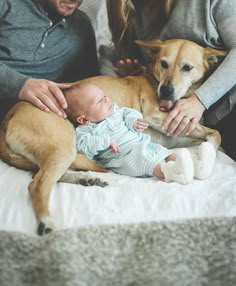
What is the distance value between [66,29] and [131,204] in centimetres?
109

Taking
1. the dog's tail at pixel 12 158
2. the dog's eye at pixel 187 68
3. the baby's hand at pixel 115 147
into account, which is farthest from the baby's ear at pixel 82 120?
the dog's eye at pixel 187 68

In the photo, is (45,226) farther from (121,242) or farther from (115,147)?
(115,147)

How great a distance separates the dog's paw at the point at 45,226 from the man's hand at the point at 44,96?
50 cm

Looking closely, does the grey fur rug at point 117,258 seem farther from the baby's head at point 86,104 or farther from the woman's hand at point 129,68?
the woman's hand at point 129,68

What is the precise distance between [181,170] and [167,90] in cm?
49

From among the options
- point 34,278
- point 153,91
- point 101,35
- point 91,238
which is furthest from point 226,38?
point 34,278

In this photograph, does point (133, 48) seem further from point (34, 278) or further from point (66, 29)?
point (34, 278)

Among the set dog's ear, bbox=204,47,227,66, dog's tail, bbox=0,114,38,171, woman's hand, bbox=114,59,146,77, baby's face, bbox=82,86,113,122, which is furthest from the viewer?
woman's hand, bbox=114,59,146,77

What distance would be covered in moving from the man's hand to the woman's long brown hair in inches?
22.1

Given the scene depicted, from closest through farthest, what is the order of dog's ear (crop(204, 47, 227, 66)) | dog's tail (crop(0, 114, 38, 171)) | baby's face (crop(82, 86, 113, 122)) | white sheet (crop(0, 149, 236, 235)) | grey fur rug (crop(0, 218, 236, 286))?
grey fur rug (crop(0, 218, 236, 286)), white sheet (crop(0, 149, 236, 235)), dog's tail (crop(0, 114, 38, 171)), baby's face (crop(82, 86, 113, 122)), dog's ear (crop(204, 47, 227, 66))

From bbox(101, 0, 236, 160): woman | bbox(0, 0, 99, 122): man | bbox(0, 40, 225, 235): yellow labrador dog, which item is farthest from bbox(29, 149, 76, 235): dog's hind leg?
bbox(101, 0, 236, 160): woman

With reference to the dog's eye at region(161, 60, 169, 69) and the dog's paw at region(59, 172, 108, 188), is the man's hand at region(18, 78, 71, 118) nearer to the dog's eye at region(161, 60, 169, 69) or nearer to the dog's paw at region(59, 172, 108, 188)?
the dog's paw at region(59, 172, 108, 188)

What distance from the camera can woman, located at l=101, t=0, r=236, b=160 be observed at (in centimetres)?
157

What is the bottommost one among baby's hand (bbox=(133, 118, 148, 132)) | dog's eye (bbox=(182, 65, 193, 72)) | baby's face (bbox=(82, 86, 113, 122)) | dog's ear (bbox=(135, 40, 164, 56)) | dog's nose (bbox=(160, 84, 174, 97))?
baby's hand (bbox=(133, 118, 148, 132))
